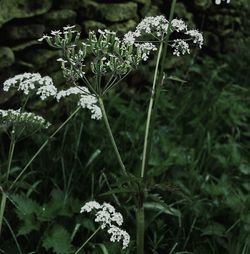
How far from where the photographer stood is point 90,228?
2.59 metres

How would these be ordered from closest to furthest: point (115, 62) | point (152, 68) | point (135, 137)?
point (115, 62) < point (135, 137) < point (152, 68)

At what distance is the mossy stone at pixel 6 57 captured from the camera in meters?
3.06

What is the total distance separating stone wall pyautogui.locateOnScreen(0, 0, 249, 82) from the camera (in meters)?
3.13

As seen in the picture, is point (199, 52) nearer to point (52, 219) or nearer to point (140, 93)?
point (140, 93)

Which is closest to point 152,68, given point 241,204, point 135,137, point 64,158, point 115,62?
point 135,137

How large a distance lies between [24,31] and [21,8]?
0.13 meters

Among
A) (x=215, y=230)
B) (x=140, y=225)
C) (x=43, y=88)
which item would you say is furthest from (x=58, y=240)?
(x=215, y=230)

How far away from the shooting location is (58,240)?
2.40 meters

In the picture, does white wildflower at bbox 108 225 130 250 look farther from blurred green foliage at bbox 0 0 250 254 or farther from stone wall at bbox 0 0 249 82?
stone wall at bbox 0 0 249 82

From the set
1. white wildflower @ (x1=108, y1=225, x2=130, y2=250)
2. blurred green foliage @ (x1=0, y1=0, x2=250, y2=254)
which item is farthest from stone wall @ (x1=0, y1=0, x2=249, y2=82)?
white wildflower @ (x1=108, y1=225, x2=130, y2=250)

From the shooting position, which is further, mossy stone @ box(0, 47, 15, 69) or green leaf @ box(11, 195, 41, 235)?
mossy stone @ box(0, 47, 15, 69)

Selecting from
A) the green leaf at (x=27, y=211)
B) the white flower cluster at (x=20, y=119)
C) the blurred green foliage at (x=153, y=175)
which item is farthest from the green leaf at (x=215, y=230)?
the white flower cluster at (x=20, y=119)

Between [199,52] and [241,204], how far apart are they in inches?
99.7

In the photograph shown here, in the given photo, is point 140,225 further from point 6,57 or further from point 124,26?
point 124,26
